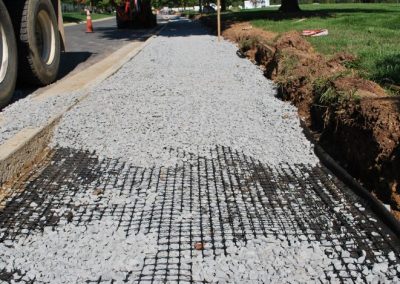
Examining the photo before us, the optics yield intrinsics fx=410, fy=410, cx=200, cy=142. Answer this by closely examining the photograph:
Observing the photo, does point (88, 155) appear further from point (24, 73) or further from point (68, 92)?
point (24, 73)

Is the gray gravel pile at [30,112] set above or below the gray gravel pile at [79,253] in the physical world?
above

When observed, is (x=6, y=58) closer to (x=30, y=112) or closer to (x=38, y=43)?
(x=30, y=112)

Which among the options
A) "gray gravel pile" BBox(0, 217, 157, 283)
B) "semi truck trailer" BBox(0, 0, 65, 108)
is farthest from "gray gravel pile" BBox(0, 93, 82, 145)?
"gray gravel pile" BBox(0, 217, 157, 283)

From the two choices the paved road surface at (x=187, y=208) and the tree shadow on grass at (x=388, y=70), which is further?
the tree shadow on grass at (x=388, y=70)

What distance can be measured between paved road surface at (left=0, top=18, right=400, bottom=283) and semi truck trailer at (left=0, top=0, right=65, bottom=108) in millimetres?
873

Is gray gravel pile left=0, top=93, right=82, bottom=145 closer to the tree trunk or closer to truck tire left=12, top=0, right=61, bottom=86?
truck tire left=12, top=0, right=61, bottom=86

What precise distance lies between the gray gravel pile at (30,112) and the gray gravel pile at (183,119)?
181mm

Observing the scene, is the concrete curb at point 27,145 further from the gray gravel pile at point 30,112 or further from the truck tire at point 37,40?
the truck tire at point 37,40

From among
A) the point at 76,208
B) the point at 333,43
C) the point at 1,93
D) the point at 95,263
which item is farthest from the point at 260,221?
the point at 333,43

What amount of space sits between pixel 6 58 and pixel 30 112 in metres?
0.67

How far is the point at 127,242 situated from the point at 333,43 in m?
6.16

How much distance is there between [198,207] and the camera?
2635 mm

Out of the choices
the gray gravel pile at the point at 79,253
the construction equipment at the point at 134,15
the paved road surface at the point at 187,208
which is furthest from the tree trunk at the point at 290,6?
the gray gravel pile at the point at 79,253

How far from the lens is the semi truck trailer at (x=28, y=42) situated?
4395 millimetres
